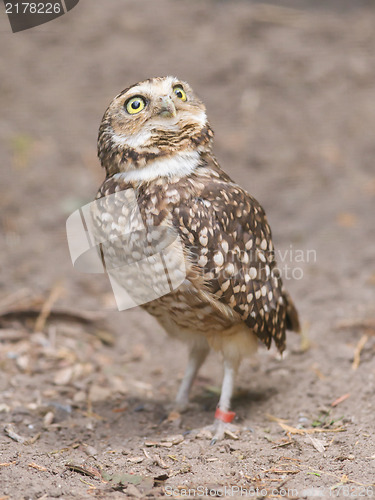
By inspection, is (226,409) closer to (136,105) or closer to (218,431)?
(218,431)

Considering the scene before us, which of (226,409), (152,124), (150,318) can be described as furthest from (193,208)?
(150,318)

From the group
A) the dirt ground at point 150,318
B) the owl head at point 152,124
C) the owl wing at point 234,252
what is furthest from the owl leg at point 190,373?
the owl head at point 152,124

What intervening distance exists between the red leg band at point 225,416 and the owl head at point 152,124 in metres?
1.56

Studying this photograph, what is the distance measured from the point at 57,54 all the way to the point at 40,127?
1311mm

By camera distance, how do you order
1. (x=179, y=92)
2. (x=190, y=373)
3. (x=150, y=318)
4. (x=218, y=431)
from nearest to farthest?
(x=179, y=92) → (x=218, y=431) → (x=190, y=373) → (x=150, y=318)

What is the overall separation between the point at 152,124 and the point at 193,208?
510 millimetres

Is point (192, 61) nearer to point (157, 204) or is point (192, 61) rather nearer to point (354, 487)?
point (157, 204)

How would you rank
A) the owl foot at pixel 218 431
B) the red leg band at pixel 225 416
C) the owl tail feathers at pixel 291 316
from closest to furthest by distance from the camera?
the owl foot at pixel 218 431
the red leg band at pixel 225 416
the owl tail feathers at pixel 291 316

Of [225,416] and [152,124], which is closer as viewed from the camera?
[152,124]

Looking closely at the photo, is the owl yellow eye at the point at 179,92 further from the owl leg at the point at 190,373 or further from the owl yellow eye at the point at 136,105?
the owl leg at the point at 190,373

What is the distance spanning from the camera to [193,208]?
10.7 ft

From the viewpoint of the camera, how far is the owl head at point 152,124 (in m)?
3.29

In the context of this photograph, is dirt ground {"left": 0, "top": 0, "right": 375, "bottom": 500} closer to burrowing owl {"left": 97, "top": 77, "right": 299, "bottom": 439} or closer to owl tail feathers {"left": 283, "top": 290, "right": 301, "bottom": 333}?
owl tail feathers {"left": 283, "top": 290, "right": 301, "bottom": 333}

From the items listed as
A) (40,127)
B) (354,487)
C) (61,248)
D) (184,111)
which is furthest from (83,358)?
(40,127)
